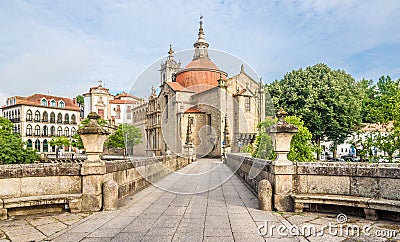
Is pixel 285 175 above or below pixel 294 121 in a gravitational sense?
below

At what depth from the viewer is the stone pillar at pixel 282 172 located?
705 cm

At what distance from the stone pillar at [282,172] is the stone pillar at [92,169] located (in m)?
4.31

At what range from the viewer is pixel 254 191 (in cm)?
1006

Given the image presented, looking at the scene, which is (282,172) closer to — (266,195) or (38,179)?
(266,195)

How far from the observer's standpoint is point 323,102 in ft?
120

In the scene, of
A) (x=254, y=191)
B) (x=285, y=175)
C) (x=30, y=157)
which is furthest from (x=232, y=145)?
(x=285, y=175)

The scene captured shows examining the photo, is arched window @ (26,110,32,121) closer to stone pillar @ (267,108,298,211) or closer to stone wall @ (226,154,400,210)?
stone wall @ (226,154,400,210)

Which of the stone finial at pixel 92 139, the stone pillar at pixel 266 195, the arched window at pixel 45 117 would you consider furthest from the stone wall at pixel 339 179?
the arched window at pixel 45 117

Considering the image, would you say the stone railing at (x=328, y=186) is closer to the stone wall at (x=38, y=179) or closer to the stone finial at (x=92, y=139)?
the stone finial at (x=92, y=139)

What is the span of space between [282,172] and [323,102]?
32461 mm

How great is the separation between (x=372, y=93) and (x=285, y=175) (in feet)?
189

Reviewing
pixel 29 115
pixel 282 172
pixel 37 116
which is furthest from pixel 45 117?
pixel 282 172

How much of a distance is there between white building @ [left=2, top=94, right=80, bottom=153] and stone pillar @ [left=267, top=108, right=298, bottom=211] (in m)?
59.4

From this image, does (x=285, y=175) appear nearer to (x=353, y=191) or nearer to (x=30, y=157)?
→ (x=353, y=191)
